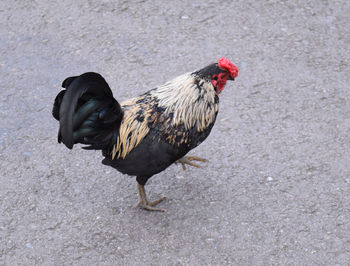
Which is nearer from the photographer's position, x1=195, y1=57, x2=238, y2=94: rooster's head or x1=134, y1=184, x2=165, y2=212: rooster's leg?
x1=195, y1=57, x2=238, y2=94: rooster's head

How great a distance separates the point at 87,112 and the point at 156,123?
0.61m

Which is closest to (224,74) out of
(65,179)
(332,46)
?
(65,179)

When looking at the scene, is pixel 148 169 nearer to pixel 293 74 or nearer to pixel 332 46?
pixel 293 74

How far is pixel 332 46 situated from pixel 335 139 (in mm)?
1776

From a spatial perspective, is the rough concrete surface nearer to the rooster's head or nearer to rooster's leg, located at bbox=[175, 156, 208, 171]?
rooster's leg, located at bbox=[175, 156, 208, 171]

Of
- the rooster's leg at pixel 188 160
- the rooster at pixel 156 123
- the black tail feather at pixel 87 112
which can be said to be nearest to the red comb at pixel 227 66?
the rooster at pixel 156 123

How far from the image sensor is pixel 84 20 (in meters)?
Answer: 7.25

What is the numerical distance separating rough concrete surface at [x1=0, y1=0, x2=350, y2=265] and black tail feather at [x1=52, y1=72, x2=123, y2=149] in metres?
0.93

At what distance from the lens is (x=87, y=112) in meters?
3.93

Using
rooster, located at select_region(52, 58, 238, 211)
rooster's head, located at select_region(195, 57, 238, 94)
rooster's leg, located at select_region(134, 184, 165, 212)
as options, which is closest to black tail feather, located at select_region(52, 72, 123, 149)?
rooster, located at select_region(52, 58, 238, 211)

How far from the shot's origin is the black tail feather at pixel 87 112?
374 cm

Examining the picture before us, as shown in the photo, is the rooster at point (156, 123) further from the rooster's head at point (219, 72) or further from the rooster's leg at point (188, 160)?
the rooster's leg at point (188, 160)

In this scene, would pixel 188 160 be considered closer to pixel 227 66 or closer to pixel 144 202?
pixel 144 202

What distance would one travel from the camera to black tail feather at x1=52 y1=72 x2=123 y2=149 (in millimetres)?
3736
